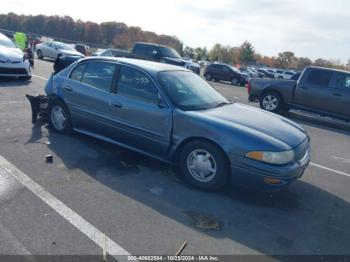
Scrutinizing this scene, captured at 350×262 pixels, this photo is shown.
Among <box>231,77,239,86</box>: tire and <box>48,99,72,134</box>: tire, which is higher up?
<box>48,99,72,134</box>: tire

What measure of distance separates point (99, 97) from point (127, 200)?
2.09m

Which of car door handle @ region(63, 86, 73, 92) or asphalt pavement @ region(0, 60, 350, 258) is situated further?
car door handle @ region(63, 86, 73, 92)

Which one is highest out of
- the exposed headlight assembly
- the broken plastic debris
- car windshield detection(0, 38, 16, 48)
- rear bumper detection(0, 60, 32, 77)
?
car windshield detection(0, 38, 16, 48)

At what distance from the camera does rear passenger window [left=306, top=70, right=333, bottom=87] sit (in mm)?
11562

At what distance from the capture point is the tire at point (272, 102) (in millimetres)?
12469

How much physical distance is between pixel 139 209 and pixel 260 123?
2.06 meters

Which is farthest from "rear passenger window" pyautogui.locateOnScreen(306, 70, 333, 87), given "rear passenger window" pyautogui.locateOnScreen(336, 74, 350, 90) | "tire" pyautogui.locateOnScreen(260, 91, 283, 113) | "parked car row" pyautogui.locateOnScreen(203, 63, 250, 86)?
"parked car row" pyautogui.locateOnScreen(203, 63, 250, 86)

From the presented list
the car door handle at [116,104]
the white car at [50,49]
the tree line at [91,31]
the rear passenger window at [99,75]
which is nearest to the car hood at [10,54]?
the rear passenger window at [99,75]

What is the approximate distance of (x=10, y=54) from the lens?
12.1m

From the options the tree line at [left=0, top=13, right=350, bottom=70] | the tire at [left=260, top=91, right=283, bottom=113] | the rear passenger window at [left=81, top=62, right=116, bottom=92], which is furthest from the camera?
the tree line at [left=0, top=13, right=350, bottom=70]

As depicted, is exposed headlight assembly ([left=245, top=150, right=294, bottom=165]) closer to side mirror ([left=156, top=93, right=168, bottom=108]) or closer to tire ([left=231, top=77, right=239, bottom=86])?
side mirror ([left=156, top=93, right=168, bottom=108])

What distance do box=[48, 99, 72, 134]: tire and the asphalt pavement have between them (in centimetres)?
26

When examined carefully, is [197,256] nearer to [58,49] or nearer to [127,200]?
[127,200]

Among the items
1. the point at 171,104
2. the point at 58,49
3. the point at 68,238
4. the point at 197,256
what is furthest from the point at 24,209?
the point at 58,49
